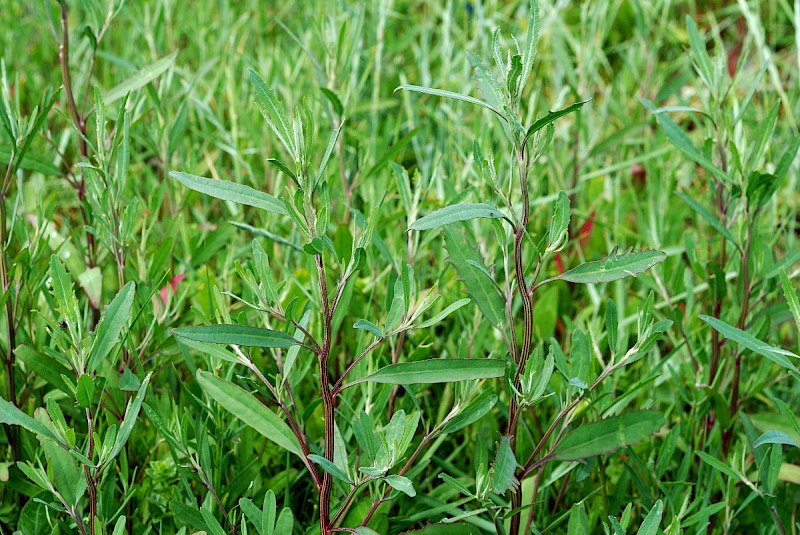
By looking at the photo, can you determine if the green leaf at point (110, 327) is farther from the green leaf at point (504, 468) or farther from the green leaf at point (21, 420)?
the green leaf at point (504, 468)

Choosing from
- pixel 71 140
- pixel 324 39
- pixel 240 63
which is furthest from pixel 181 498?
pixel 240 63

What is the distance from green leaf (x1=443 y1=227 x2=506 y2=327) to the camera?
1.38 meters

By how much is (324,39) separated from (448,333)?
2.50 ft

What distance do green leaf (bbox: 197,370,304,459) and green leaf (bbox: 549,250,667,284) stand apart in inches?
17.3

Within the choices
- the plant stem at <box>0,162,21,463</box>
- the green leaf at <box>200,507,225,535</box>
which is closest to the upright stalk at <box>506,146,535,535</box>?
the green leaf at <box>200,507,225,535</box>

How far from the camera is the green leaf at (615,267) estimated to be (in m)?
1.22

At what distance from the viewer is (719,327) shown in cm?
125

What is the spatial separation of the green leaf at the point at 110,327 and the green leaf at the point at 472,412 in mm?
494

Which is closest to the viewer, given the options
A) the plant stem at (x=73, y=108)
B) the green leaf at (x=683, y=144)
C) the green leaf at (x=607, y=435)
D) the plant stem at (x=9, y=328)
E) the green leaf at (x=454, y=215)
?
the green leaf at (x=454, y=215)

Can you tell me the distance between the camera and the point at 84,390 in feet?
3.96

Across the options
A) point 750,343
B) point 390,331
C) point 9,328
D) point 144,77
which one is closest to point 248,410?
point 390,331

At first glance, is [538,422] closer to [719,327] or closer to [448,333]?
[448,333]

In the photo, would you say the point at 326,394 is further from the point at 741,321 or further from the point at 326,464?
the point at 741,321

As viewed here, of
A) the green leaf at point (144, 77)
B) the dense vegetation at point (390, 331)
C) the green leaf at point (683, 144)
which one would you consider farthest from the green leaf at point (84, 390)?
the green leaf at point (683, 144)
